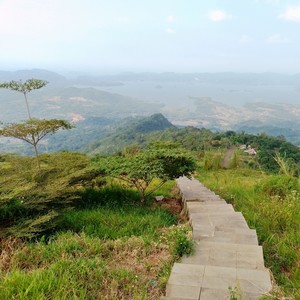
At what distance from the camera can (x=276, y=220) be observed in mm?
3941

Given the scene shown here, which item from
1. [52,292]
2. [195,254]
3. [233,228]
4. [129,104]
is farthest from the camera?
[129,104]

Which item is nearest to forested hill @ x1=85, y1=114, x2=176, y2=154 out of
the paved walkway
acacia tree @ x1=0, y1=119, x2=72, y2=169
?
acacia tree @ x1=0, y1=119, x2=72, y2=169

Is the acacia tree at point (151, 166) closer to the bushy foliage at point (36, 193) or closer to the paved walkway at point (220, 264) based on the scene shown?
the bushy foliage at point (36, 193)

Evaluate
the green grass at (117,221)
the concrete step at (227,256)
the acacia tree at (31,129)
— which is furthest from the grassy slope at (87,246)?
the acacia tree at (31,129)

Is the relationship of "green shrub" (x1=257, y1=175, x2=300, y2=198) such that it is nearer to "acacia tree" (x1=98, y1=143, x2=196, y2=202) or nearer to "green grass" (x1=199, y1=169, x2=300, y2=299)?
"green grass" (x1=199, y1=169, x2=300, y2=299)

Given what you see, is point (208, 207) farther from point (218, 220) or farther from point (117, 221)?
point (117, 221)

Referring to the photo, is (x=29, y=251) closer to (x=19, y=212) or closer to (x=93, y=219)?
(x=19, y=212)

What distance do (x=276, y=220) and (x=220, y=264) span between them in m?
1.39

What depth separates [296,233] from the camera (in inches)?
140

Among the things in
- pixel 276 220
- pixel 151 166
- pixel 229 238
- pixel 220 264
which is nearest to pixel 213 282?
pixel 220 264

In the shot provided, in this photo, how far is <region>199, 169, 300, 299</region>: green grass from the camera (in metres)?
2.98

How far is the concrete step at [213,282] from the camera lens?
2.36m

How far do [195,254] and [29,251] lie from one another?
4.91ft

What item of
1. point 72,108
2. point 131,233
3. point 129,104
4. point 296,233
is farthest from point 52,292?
point 129,104
